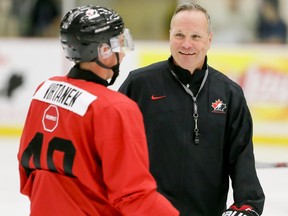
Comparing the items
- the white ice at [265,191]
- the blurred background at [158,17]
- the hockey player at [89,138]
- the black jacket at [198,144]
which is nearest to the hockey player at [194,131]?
the black jacket at [198,144]

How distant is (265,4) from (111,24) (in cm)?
526

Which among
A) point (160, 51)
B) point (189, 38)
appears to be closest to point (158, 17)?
point (160, 51)

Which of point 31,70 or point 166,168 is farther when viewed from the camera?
point 31,70

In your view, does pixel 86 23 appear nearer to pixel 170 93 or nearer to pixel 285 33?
pixel 170 93

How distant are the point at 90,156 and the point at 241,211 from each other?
0.69 m

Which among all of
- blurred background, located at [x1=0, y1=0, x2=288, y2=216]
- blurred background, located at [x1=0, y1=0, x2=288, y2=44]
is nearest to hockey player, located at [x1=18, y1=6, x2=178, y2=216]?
blurred background, located at [x1=0, y1=0, x2=288, y2=216]

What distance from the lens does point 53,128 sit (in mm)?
1739

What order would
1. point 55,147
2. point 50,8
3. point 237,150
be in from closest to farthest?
1. point 55,147
2. point 237,150
3. point 50,8

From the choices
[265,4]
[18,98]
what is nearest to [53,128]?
[18,98]

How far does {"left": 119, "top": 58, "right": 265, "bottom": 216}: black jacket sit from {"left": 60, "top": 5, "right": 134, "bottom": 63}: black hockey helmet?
545mm

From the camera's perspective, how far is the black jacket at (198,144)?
2.28 m

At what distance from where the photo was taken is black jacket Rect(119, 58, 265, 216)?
2.28m

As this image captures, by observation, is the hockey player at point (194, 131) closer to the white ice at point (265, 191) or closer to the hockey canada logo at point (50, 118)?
the hockey canada logo at point (50, 118)

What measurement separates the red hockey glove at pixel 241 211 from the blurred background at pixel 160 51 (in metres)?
3.48
